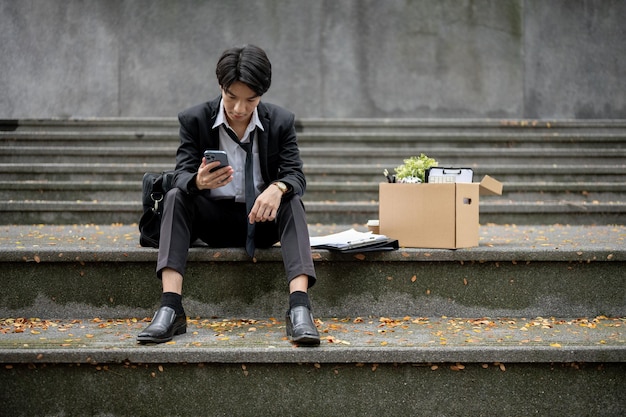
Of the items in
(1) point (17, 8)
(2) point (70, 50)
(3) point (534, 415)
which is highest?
(1) point (17, 8)

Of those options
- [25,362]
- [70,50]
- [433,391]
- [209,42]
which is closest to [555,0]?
[209,42]

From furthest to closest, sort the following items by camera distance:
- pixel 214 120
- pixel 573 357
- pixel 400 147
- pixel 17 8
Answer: pixel 17 8
pixel 400 147
pixel 214 120
pixel 573 357

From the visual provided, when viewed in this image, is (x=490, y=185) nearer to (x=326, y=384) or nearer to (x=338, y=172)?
(x=326, y=384)

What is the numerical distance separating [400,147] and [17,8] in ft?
18.1

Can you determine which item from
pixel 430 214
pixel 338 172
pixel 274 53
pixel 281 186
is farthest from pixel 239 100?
pixel 274 53

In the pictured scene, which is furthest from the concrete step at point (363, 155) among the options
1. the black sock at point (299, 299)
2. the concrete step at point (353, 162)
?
the black sock at point (299, 299)

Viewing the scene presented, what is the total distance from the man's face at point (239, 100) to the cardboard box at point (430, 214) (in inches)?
32.0

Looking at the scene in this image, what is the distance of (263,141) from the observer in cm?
273

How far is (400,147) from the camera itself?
582 cm

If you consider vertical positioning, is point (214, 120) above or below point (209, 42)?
below

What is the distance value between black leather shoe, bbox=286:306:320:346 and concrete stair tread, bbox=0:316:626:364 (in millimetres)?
38

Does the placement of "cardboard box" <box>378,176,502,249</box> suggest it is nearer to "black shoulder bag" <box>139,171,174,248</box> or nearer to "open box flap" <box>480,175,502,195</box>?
"open box flap" <box>480,175,502,195</box>

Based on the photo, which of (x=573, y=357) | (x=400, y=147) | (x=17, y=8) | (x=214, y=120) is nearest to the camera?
(x=573, y=357)

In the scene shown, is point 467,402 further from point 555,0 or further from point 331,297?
point 555,0
